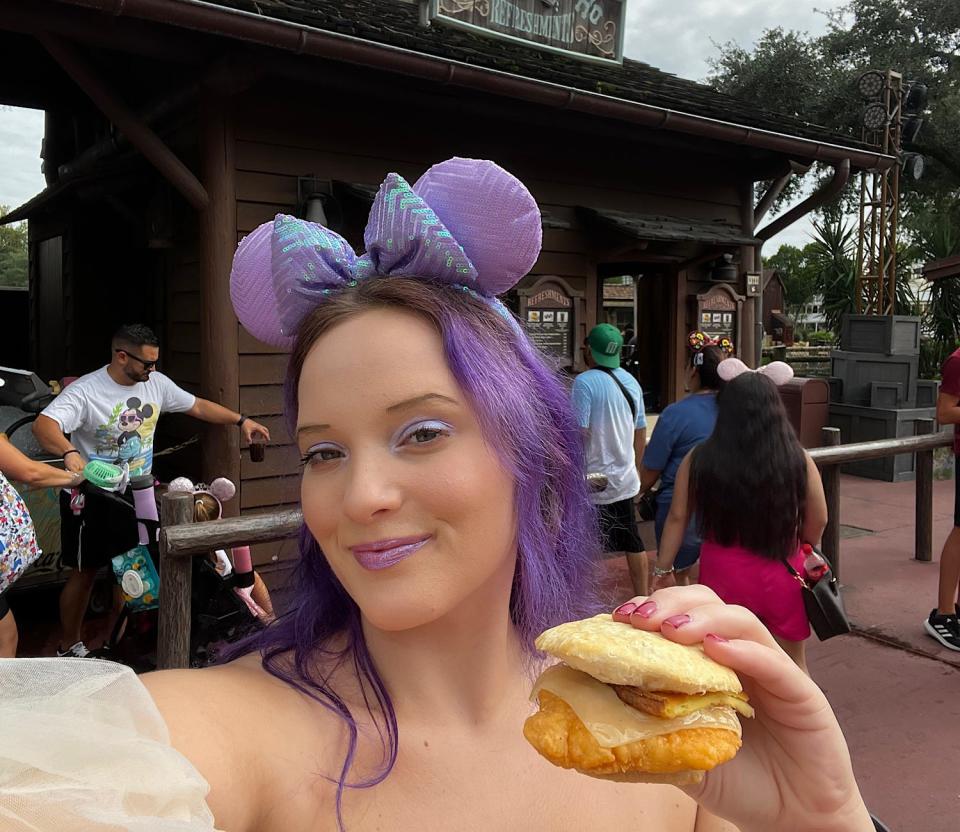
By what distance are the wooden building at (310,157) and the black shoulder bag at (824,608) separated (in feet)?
7.09

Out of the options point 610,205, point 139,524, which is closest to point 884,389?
point 610,205

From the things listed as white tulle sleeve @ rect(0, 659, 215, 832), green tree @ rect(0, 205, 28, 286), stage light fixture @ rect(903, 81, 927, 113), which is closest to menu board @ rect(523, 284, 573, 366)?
white tulle sleeve @ rect(0, 659, 215, 832)

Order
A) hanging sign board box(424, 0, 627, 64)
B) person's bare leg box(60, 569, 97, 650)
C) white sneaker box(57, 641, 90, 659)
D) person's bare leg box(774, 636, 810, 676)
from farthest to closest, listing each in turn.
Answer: hanging sign board box(424, 0, 627, 64) → person's bare leg box(60, 569, 97, 650) → white sneaker box(57, 641, 90, 659) → person's bare leg box(774, 636, 810, 676)

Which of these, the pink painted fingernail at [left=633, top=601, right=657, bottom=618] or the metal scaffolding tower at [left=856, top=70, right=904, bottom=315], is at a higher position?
the metal scaffolding tower at [left=856, top=70, right=904, bottom=315]

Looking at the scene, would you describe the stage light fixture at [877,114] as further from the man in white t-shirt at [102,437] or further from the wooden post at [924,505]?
the man in white t-shirt at [102,437]

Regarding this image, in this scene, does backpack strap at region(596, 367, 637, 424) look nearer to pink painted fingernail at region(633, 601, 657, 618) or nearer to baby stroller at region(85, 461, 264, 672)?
baby stroller at region(85, 461, 264, 672)

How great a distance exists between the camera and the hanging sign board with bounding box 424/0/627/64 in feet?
16.4

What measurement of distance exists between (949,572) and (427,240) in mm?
4453

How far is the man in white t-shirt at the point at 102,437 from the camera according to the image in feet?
12.0

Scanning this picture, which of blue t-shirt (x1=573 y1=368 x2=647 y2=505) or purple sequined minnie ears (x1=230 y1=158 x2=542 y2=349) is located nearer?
purple sequined minnie ears (x1=230 y1=158 x2=542 y2=349)

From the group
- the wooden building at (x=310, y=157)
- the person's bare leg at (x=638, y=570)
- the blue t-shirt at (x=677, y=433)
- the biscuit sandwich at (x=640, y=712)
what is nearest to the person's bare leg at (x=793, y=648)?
the blue t-shirt at (x=677, y=433)

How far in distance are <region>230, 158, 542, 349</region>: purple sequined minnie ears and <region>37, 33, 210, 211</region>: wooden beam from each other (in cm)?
365

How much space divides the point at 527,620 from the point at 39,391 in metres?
4.68

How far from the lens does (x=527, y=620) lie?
50.4 inches
